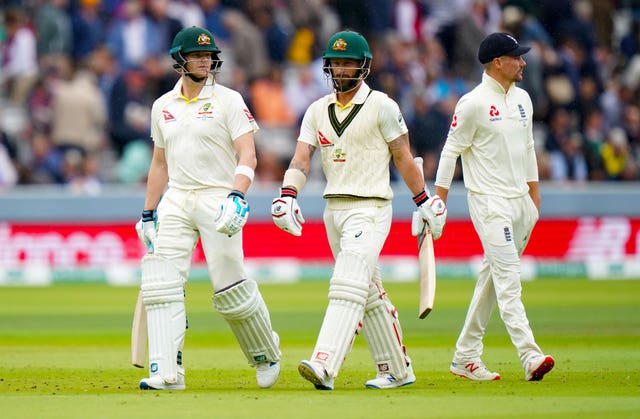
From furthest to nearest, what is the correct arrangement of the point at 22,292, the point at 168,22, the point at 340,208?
the point at 168,22, the point at 22,292, the point at 340,208

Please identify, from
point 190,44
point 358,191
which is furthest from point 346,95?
point 190,44

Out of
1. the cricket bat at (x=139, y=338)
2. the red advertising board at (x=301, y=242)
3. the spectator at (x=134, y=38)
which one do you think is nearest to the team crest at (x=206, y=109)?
the cricket bat at (x=139, y=338)

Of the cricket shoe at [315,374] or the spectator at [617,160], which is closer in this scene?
the cricket shoe at [315,374]

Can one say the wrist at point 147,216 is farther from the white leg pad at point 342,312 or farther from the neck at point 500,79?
the neck at point 500,79

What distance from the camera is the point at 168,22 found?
17266 mm

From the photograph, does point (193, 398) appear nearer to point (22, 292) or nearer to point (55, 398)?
point (55, 398)

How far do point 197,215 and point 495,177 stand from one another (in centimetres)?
183

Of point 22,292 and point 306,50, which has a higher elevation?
point 306,50

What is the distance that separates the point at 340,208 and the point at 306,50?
11.5 m

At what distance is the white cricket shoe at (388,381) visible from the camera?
7.34 m

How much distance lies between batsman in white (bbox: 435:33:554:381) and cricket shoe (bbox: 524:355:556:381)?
27cm

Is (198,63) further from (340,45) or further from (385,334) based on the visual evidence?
(385,334)

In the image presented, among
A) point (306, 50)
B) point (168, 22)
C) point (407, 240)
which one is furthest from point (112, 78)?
point (407, 240)

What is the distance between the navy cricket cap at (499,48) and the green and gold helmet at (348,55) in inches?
37.0
